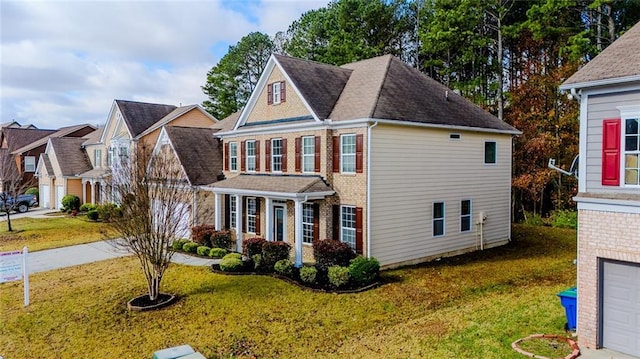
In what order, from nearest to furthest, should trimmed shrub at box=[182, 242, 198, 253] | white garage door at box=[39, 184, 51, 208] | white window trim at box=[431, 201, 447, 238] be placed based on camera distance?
white window trim at box=[431, 201, 447, 238] < trimmed shrub at box=[182, 242, 198, 253] < white garage door at box=[39, 184, 51, 208]

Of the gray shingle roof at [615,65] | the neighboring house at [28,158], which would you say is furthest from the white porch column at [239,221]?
the neighboring house at [28,158]

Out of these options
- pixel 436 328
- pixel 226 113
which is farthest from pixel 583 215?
pixel 226 113

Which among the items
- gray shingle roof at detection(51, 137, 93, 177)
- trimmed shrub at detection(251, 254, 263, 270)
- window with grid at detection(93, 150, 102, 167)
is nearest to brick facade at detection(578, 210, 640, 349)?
trimmed shrub at detection(251, 254, 263, 270)

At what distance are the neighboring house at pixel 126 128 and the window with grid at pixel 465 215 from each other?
23930 mm

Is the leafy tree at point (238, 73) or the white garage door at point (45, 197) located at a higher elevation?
the leafy tree at point (238, 73)

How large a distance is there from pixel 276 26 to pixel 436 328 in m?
44.8

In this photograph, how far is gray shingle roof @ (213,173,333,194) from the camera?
16891mm

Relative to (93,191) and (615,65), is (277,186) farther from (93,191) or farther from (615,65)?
(93,191)

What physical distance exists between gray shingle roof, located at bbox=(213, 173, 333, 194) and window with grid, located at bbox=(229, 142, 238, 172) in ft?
4.20

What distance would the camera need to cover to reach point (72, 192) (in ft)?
127

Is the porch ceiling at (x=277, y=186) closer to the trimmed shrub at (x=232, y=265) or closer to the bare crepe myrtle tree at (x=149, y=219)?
the trimmed shrub at (x=232, y=265)

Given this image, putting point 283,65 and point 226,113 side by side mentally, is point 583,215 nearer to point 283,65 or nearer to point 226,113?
point 283,65

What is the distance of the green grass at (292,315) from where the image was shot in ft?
32.6

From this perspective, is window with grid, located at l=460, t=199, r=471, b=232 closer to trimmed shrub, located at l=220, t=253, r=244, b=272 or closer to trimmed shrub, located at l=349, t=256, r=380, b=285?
trimmed shrub, located at l=349, t=256, r=380, b=285
